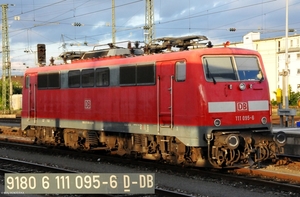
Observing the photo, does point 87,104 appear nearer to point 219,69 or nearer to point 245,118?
point 219,69

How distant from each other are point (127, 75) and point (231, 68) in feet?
12.9

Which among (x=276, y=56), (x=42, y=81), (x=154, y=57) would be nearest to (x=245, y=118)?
(x=154, y=57)

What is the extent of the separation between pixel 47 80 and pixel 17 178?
12.1m

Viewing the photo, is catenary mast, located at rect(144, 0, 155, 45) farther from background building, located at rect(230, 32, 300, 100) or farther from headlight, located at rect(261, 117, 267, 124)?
background building, located at rect(230, 32, 300, 100)

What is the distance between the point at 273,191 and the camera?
1212cm

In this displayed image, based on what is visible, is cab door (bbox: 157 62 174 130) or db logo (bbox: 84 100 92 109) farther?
db logo (bbox: 84 100 92 109)

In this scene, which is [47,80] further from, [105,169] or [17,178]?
[17,178]

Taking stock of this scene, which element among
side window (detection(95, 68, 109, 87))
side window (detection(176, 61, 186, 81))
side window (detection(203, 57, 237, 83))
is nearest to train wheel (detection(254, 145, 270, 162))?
side window (detection(203, 57, 237, 83))

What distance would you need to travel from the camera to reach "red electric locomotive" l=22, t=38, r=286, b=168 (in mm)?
14617

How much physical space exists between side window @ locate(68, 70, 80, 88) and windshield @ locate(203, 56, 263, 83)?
23.4 feet

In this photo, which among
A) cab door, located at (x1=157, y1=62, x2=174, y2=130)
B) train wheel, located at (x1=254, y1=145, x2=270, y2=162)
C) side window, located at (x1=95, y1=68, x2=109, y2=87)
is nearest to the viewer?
train wheel, located at (x1=254, y1=145, x2=270, y2=162)

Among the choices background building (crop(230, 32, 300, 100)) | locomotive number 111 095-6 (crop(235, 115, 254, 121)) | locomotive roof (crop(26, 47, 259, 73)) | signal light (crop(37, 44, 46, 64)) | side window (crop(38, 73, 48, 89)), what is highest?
background building (crop(230, 32, 300, 100))

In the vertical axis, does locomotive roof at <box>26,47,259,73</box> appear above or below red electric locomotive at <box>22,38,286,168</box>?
above

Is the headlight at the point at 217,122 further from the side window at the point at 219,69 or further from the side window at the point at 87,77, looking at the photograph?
the side window at the point at 87,77
